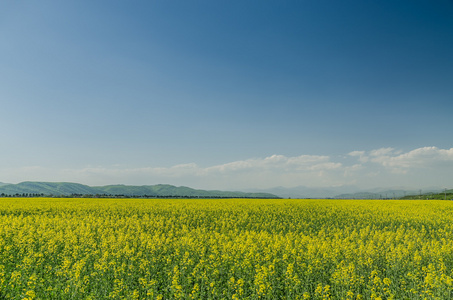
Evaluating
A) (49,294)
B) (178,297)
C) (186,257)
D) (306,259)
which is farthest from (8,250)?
(306,259)

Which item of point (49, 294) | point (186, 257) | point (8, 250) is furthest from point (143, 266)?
point (8, 250)

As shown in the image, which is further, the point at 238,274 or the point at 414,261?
the point at 414,261

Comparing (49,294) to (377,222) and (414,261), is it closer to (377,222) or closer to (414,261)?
(414,261)

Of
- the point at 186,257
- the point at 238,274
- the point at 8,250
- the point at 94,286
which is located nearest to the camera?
the point at 94,286

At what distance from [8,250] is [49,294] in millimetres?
7351

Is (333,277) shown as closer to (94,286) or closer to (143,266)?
(143,266)

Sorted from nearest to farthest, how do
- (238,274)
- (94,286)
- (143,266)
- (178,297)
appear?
(178,297)
(94,286)
(238,274)
(143,266)

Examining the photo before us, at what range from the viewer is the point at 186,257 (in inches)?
486

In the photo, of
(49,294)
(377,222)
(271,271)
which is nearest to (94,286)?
(49,294)

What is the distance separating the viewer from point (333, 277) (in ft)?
34.0

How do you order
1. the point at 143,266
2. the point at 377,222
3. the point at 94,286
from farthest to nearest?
the point at 377,222
the point at 143,266
the point at 94,286

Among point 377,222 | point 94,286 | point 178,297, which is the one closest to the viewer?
point 178,297

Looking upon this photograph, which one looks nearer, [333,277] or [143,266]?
[333,277]

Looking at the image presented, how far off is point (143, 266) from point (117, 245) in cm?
379
